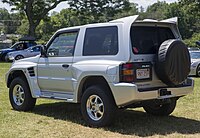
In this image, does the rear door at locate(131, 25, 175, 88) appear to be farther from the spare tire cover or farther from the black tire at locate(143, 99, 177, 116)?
the black tire at locate(143, 99, 177, 116)

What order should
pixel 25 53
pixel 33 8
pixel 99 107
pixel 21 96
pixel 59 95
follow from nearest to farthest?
pixel 99 107 < pixel 59 95 < pixel 21 96 < pixel 25 53 < pixel 33 8

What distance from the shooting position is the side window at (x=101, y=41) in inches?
286

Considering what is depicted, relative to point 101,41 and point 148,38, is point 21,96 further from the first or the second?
point 148,38

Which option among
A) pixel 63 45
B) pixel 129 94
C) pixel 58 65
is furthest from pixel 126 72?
pixel 63 45

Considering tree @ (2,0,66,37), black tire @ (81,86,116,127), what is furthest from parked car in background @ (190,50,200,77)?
tree @ (2,0,66,37)

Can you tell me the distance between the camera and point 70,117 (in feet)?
27.7

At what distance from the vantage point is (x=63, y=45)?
8.34m

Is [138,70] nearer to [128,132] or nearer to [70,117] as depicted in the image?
[128,132]

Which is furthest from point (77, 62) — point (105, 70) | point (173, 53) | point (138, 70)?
point (173, 53)

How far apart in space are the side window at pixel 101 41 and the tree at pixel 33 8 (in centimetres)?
3209

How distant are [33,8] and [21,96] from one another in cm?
3176

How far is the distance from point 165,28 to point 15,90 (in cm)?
380

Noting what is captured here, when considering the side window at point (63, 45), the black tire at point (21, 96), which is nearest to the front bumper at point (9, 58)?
the black tire at point (21, 96)

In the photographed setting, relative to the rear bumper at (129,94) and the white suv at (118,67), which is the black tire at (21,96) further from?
the rear bumper at (129,94)
